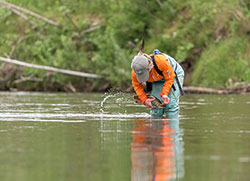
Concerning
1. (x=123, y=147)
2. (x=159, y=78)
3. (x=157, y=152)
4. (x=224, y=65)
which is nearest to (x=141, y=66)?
(x=159, y=78)

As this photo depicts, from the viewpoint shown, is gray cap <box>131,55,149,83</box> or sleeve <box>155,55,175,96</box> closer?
gray cap <box>131,55,149,83</box>

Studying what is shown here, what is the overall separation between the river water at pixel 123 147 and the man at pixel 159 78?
0.33 metres

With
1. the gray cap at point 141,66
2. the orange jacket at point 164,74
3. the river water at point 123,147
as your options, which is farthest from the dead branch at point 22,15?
the gray cap at point 141,66

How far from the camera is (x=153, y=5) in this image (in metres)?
25.1

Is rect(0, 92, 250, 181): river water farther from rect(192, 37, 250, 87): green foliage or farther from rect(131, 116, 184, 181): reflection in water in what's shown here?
rect(192, 37, 250, 87): green foliage

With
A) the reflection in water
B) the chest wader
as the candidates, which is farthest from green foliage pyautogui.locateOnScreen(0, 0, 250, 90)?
the reflection in water

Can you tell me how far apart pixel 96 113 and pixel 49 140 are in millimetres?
4458

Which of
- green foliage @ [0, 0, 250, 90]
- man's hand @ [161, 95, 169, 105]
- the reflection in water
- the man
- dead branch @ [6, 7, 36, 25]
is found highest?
dead branch @ [6, 7, 36, 25]

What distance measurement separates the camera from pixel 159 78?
10.9 m

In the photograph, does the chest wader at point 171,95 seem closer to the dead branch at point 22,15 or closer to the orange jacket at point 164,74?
the orange jacket at point 164,74

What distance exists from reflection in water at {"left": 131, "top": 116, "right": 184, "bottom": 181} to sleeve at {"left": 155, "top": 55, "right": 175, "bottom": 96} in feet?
2.41

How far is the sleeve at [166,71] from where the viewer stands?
34.7 ft

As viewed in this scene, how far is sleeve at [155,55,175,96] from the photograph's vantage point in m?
10.6

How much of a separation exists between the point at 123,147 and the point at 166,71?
3421 millimetres
